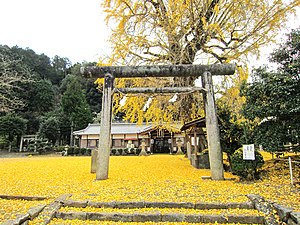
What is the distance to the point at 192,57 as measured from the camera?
9.62 m

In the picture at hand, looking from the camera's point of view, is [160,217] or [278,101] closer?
[160,217]

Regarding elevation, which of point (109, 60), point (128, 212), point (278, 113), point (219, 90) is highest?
point (109, 60)

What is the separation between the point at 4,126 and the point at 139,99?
75.4 feet

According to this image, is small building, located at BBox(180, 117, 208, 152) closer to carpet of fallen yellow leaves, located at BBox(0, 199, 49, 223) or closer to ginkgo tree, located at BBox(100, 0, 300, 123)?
ginkgo tree, located at BBox(100, 0, 300, 123)

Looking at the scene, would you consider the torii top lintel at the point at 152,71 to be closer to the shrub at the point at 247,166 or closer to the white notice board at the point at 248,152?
the white notice board at the point at 248,152

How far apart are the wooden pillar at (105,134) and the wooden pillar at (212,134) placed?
11.4 feet

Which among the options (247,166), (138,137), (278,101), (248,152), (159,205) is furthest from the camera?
(138,137)

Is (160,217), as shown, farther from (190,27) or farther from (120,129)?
(120,129)

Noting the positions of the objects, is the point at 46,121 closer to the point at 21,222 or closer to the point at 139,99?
the point at 139,99

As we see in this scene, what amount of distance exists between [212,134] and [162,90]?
7.84 ft

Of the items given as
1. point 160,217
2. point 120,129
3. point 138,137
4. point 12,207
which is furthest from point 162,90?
point 120,129

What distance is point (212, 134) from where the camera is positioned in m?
6.34

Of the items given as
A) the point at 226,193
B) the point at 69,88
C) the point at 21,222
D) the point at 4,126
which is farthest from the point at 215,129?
the point at 69,88

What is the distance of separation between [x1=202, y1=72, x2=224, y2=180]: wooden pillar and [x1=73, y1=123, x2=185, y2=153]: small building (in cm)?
1586
